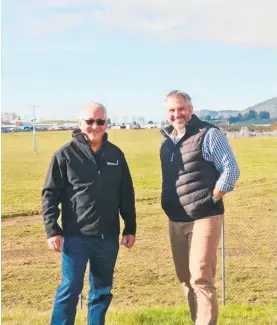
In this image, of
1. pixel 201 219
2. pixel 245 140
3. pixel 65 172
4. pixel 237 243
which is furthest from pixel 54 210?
pixel 245 140

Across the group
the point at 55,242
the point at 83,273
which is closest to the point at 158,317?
the point at 83,273

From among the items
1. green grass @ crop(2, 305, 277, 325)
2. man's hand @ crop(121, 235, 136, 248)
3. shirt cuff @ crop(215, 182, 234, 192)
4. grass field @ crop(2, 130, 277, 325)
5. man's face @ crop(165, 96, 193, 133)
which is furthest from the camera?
grass field @ crop(2, 130, 277, 325)

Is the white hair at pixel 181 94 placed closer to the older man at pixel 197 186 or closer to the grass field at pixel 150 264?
the older man at pixel 197 186

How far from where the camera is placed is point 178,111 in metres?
3.12

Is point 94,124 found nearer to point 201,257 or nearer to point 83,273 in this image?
point 83,273

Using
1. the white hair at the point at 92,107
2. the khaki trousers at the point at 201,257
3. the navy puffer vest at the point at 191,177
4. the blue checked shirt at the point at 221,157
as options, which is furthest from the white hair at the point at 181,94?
the khaki trousers at the point at 201,257

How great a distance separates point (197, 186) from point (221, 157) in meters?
0.21

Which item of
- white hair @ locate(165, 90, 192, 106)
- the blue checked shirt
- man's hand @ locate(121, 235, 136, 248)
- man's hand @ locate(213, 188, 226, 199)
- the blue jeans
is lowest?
the blue jeans

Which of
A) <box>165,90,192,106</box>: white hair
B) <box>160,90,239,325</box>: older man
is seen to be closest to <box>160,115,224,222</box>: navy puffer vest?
<box>160,90,239,325</box>: older man

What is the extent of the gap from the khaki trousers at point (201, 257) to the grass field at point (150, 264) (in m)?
0.62

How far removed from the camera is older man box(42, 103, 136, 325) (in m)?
3.02

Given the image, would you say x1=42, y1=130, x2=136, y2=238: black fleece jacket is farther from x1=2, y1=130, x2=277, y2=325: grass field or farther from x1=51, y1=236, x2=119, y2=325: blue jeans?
x1=2, y1=130, x2=277, y2=325: grass field

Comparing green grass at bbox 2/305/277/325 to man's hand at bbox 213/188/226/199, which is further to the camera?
→ green grass at bbox 2/305/277/325

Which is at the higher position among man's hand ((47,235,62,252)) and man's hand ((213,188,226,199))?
man's hand ((213,188,226,199))
